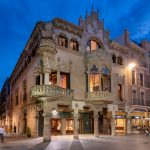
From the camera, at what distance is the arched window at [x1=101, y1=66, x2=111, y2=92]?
98.5 ft

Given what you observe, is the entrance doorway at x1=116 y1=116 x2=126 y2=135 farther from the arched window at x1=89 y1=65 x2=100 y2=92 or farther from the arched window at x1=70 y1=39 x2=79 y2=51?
the arched window at x1=70 y1=39 x2=79 y2=51

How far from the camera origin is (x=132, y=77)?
36.3 metres

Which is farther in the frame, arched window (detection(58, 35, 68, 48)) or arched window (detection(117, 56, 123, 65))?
arched window (detection(117, 56, 123, 65))

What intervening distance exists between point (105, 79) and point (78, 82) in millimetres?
4464

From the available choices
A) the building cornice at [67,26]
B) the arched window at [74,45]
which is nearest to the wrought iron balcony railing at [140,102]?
the arched window at [74,45]

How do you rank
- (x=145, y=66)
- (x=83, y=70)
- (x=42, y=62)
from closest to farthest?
(x=42, y=62), (x=83, y=70), (x=145, y=66)

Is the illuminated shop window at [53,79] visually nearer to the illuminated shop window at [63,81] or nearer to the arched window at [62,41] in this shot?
the illuminated shop window at [63,81]

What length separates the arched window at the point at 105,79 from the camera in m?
30.0

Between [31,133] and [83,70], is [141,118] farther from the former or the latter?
[31,133]

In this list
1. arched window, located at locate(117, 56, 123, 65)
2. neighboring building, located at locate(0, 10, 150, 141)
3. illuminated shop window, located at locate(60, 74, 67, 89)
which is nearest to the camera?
neighboring building, located at locate(0, 10, 150, 141)

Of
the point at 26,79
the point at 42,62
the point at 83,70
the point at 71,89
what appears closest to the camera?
the point at 42,62

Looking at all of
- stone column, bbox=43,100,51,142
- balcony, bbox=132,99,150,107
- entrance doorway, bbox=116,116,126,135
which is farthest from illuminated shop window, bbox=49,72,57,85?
balcony, bbox=132,99,150,107

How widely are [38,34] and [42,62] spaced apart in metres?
5.16

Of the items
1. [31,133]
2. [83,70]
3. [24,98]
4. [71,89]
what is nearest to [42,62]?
[71,89]
